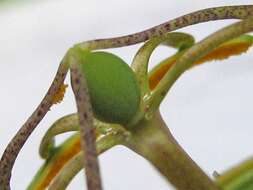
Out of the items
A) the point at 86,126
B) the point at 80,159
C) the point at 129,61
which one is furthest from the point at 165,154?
the point at 129,61

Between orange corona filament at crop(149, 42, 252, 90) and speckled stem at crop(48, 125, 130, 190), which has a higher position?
orange corona filament at crop(149, 42, 252, 90)

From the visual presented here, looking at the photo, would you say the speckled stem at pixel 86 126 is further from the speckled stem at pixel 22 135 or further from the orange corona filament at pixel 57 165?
the orange corona filament at pixel 57 165

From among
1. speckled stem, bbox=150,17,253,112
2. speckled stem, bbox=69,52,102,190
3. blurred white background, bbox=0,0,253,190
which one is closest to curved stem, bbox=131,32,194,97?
speckled stem, bbox=150,17,253,112

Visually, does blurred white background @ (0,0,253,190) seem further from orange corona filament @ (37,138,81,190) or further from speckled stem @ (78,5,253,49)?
speckled stem @ (78,5,253,49)

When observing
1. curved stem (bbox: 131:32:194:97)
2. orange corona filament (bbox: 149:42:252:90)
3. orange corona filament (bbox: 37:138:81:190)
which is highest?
curved stem (bbox: 131:32:194:97)

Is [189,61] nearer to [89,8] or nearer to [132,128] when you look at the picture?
[132,128]

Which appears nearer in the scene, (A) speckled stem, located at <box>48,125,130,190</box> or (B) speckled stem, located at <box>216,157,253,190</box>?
(A) speckled stem, located at <box>48,125,130,190</box>

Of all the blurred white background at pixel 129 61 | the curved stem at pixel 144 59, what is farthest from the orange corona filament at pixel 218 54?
the blurred white background at pixel 129 61

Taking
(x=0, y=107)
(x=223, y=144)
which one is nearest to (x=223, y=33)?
(x=223, y=144)
